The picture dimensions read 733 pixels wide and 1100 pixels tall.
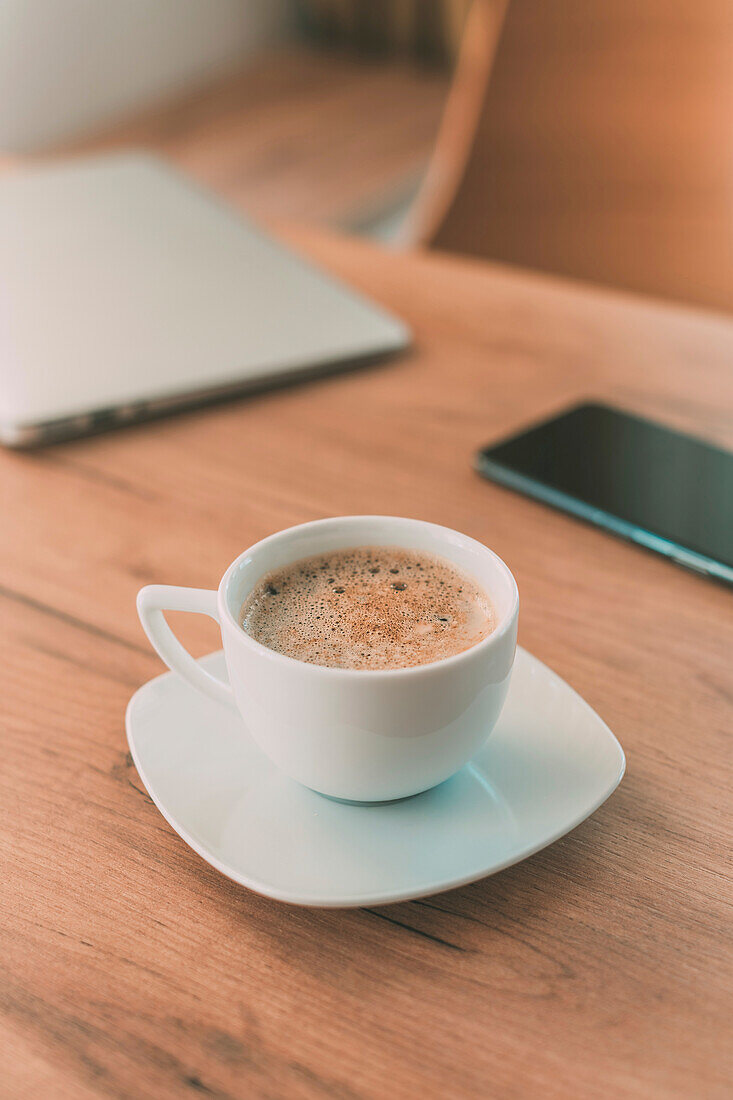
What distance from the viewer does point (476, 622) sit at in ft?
1.17

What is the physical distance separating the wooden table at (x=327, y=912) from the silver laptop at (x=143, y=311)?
4cm

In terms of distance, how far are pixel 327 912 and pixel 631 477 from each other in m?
0.32

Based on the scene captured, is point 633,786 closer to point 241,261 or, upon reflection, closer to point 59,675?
point 59,675

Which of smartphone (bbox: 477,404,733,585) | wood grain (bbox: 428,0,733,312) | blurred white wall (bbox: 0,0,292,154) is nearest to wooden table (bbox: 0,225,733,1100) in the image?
smartphone (bbox: 477,404,733,585)

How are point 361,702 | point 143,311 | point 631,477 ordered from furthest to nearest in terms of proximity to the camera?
point 143,311
point 631,477
point 361,702

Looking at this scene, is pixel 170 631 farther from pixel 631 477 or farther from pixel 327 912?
pixel 631 477

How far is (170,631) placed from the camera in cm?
37

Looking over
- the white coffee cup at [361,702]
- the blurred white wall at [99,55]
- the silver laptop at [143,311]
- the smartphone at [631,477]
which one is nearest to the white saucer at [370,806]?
the white coffee cup at [361,702]

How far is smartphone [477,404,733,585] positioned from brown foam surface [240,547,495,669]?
0.59 feet

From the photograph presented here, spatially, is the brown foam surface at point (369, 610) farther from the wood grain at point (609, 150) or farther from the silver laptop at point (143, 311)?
the wood grain at point (609, 150)

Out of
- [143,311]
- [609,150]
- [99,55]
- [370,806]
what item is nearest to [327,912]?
[370,806]

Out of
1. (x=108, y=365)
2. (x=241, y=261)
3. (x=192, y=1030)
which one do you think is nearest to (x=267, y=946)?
(x=192, y=1030)

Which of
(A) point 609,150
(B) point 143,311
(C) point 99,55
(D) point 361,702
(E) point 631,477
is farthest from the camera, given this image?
(C) point 99,55

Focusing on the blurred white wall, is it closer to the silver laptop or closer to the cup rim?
the silver laptop
